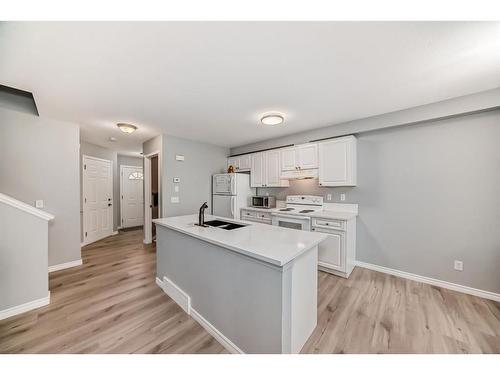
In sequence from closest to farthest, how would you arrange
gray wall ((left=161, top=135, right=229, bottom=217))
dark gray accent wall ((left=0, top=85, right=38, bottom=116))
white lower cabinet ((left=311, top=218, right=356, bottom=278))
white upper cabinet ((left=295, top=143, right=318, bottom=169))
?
dark gray accent wall ((left=0, top=85, right=38, bottom=116))
white lower cabinet ((left=311, top=218, right=356, bottom=278))
white upper cabinet ((left=295, top=143, right=318, bottom=169))
gray wall ((left=161, top=135, right=229, bottom=217))

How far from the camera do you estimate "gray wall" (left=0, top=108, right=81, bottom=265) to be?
8.39 feet

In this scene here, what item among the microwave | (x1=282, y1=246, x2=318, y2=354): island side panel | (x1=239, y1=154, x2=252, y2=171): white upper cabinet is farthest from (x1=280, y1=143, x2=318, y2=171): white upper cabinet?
(x1=282, y1=246, x2=318, y2=354): island side panel

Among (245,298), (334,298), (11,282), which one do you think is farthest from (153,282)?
(334,298)

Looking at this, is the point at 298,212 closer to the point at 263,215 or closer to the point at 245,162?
the point at 263,215

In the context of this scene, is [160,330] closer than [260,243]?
No

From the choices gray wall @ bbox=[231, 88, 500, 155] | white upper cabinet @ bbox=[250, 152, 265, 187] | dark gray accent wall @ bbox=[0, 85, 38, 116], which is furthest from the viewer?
white upper cabinet @ bbox=[250, 152, 265, 187]

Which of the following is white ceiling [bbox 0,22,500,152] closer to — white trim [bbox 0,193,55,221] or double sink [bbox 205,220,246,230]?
white trim [bbox 0,193,55,221]

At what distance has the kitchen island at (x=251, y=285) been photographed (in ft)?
4.09

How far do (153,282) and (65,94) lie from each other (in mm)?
A: 2571

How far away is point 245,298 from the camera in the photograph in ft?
4.65

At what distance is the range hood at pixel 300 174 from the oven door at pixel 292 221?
845mm

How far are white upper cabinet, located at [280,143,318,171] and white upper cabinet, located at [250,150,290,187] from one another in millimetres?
180
